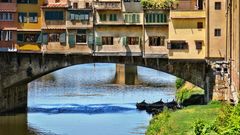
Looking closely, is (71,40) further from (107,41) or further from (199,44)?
(199,44)

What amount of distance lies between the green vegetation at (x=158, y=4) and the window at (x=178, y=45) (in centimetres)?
279

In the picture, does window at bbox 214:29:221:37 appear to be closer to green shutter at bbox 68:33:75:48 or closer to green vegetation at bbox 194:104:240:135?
green shutter at bbox 68:33:75:48

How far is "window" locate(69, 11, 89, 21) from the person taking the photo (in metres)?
50.5

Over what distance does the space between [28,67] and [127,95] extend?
17782mm

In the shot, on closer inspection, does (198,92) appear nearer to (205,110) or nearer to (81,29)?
(81,29)

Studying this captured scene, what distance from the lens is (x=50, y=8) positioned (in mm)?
50688


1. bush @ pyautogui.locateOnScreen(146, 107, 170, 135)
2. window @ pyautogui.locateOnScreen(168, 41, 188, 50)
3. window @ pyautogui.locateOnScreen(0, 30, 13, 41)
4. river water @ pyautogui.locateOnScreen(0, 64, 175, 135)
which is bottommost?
river water @ pyautogui.locateOnScreen(0, 64, 175, 135)

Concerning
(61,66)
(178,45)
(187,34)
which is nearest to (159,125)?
(178,45)

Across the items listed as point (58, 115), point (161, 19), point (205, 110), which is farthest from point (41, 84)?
point (205, 110)

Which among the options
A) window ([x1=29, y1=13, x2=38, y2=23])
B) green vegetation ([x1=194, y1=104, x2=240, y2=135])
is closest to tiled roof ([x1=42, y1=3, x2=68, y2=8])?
window ([x1=29, y1=13, x2=38, y2=23])

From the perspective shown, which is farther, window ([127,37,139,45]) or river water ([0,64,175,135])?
window ([127,37,139,45])

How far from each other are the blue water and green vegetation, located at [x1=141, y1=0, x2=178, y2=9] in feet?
29.0

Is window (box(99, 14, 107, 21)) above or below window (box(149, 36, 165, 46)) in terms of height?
above

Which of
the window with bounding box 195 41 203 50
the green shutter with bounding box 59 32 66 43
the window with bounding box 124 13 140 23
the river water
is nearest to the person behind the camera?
the river water
